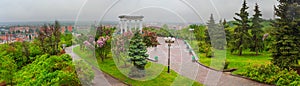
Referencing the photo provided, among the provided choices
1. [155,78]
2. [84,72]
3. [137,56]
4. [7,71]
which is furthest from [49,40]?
[155,78]

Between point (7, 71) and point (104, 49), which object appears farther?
point (104, 49)

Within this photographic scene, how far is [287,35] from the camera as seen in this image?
34.2 feet

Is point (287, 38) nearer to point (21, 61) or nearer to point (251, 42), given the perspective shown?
point (251, 42)

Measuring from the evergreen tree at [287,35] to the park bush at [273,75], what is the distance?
1.13 meters

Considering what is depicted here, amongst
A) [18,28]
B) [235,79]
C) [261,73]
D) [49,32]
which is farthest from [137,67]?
[18,28]

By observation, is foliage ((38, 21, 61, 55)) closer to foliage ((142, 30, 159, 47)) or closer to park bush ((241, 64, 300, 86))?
foliage ((142, 30, 159, 47))

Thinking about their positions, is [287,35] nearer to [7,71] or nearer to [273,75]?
[273,75]

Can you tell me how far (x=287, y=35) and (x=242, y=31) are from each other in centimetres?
497

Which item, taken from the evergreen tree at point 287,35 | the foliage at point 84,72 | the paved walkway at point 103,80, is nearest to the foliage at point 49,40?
the paved walkway at point 103,80

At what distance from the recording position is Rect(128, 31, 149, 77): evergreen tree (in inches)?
376

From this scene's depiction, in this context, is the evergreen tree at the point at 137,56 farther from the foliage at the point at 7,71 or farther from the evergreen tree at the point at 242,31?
the evergreen tree at the point at 242,31

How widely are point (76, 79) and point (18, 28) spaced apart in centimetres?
2351

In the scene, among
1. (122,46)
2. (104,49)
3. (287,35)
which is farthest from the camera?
(104,49)

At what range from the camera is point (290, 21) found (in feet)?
34.1
